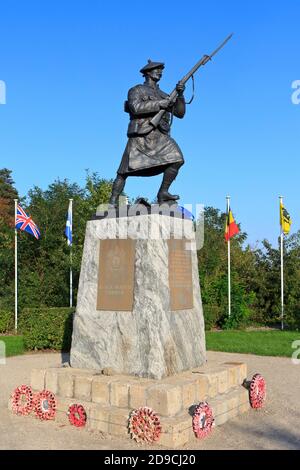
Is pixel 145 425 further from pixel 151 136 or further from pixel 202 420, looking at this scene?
pixel 151 136

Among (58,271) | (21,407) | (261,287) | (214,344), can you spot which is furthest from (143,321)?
(261,287)

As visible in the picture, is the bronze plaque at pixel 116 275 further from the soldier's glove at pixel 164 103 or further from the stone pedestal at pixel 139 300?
the soldier's glove at pixel 164 103

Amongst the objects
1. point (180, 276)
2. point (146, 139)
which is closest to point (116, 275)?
point (180, 276)

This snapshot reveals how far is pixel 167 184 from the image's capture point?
21.4ft

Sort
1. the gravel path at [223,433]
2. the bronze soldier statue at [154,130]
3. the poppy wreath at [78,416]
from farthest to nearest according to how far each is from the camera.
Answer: the bronze soldier statue at [154,130] → the poppy wreath at [78,416] → the gravel path at [223,433]

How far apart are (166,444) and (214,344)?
697 centimetres

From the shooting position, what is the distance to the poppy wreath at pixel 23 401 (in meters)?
5.81

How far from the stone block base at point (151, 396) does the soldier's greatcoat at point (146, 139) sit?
2.64 metres

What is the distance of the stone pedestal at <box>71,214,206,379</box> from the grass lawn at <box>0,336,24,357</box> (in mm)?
5190

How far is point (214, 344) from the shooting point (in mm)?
11484

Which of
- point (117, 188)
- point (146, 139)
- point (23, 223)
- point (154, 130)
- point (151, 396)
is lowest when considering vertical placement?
point (151, 396)

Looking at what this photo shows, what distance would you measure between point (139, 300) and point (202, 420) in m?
1.52

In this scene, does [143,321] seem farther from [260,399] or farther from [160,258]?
[260,399]

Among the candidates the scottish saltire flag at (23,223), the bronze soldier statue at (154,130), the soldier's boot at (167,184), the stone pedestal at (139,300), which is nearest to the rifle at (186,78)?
the bronze soldier statue at (154,130)
